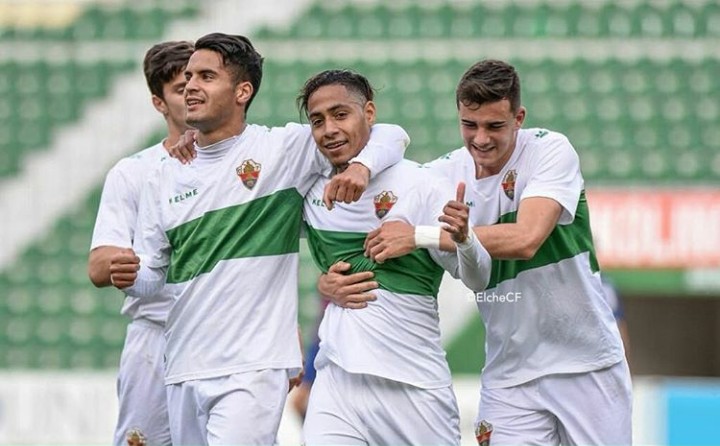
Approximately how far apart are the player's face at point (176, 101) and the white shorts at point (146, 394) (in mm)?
903

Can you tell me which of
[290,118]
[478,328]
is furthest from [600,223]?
[290,118]

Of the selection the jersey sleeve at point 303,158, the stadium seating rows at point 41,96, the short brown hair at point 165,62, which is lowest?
the jersey sleeve at point 303,158

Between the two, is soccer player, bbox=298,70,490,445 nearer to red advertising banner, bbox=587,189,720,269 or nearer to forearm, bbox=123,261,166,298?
forearm, bbox=123,261,166,298

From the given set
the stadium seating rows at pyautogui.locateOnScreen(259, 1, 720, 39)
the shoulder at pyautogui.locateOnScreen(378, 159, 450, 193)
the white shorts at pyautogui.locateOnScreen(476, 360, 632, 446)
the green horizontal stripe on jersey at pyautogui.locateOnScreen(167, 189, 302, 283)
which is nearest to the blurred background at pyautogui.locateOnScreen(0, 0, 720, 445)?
the stadium seating rows at pyautogui.locateOnScreen(259, 1, 720, 39)

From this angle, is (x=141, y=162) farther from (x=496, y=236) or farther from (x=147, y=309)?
(x=496, y=236)

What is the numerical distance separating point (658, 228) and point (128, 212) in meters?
7.43

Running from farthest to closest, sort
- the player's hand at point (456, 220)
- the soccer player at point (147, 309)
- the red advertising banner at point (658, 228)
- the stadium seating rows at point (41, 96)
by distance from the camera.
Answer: the stadium seating rows at point (41, 96) → the red advertising banner at point (658, 228) → the soccer player at point (147, 309) → the player's hand at point (456, 220)

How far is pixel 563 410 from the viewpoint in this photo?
5.17 metres

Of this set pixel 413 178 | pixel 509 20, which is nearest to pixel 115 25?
pixel 509 20

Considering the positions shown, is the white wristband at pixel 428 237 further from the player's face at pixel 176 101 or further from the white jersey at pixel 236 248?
the player's face at pixel 176 101

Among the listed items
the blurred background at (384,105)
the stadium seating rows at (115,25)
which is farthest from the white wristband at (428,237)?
the stadium seating rows at (115,25)

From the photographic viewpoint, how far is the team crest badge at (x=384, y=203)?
16.1ft

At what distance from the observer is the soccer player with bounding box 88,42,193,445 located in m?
5.66

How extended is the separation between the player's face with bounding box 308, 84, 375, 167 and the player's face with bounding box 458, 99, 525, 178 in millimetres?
394
